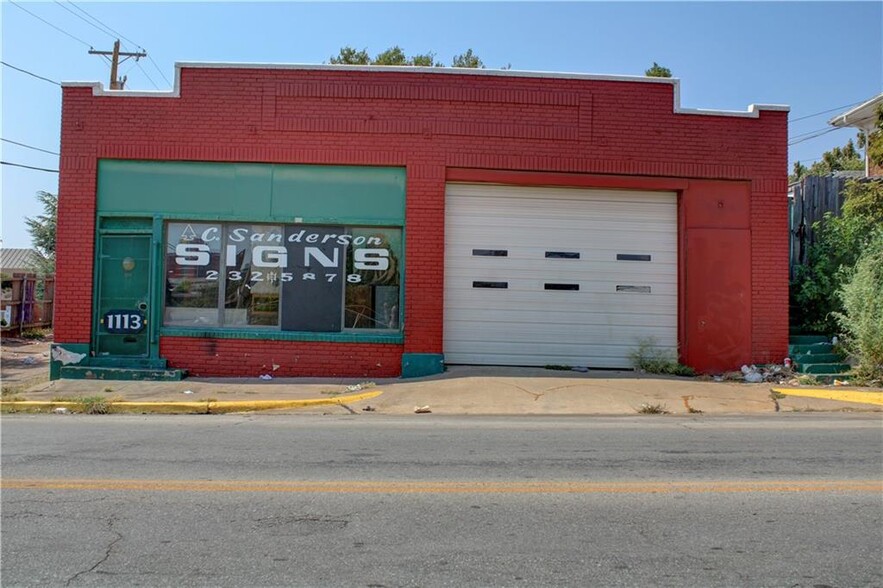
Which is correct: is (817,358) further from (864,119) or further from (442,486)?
(864,119)

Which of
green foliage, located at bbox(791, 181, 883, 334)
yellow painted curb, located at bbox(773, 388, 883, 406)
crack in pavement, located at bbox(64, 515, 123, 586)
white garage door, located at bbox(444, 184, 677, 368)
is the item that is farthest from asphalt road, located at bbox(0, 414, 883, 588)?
green foliage, located at bbox(791, 181, 883, 334)

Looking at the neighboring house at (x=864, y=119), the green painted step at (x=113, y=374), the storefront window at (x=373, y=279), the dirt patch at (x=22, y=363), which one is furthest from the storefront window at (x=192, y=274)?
the neighboring house at (x=864, y=119)

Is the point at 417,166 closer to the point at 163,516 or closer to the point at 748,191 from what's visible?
the point at 748,191

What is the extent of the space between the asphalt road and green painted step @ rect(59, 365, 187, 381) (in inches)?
172

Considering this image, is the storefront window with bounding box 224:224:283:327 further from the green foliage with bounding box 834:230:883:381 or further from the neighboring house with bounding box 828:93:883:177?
the neighboring house with bounding box 828:93:883:177

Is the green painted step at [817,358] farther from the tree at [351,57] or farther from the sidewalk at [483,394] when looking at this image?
the tree at [351,57]

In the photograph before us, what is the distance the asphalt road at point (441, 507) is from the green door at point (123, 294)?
5.09 m

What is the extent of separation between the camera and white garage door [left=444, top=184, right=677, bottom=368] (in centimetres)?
1377

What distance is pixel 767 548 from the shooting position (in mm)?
4570

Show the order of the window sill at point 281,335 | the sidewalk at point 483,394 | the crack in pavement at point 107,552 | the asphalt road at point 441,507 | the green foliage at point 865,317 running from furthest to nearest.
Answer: the window sill at point 281,335, the green foliage at point 865,317, the sidewalk at point 483,394, the asphalt road at point 441,507, the crack in pavement at point 107,552

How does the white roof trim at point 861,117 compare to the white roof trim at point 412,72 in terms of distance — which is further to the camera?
the white roof trim at point 861,117

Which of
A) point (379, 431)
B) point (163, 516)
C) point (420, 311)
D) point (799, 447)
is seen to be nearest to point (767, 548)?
point (799, 447)

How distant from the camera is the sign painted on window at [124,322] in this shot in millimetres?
13453

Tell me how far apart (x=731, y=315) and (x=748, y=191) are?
99.3 inches
